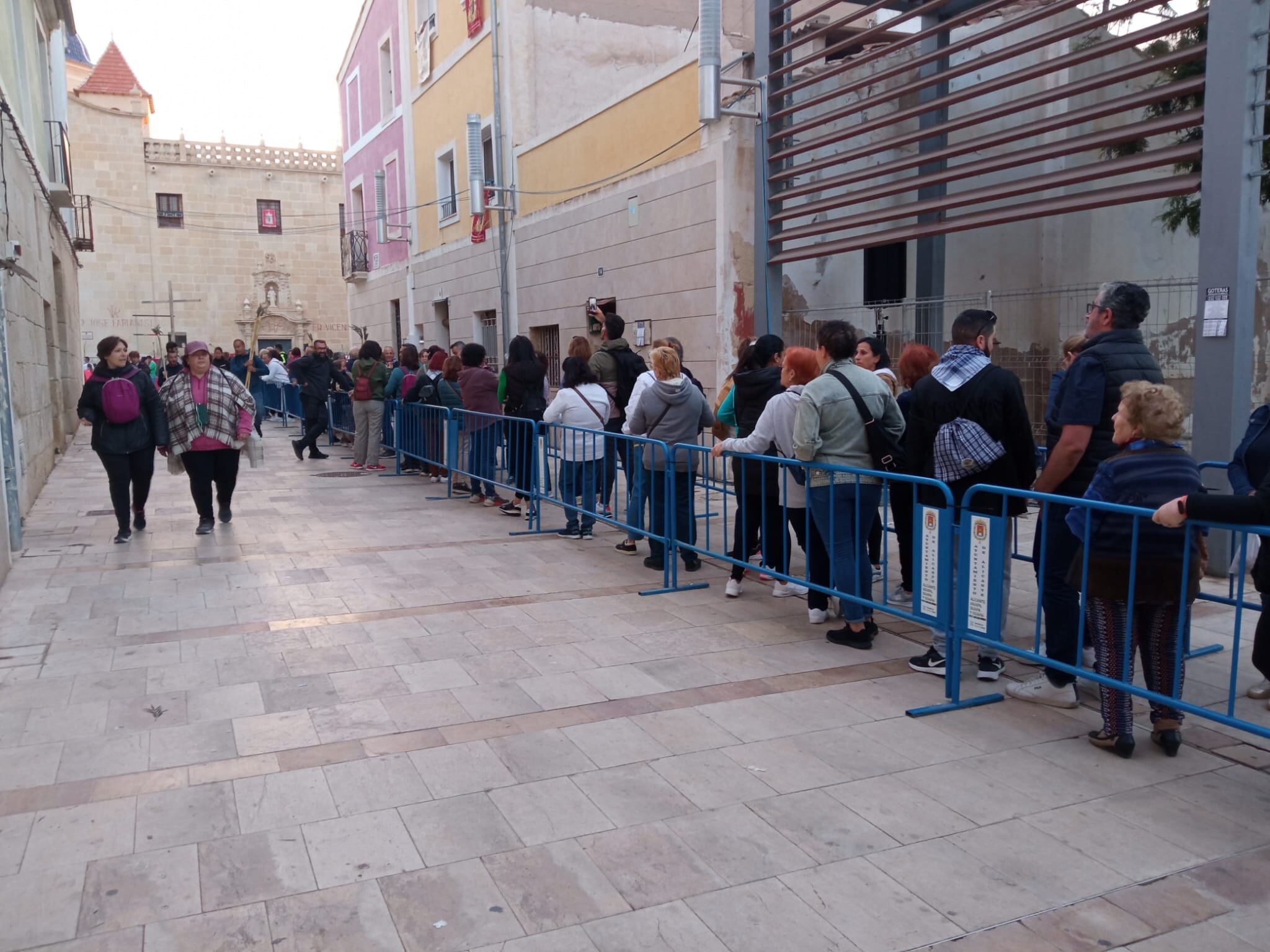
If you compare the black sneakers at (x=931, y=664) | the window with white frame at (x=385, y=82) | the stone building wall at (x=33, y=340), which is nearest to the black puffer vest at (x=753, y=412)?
the black sneakers at (x=931, y=664)

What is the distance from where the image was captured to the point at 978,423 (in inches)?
187

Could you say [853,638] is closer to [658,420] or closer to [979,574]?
[979,574]

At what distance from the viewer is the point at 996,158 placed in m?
8.52

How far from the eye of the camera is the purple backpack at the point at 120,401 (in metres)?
8.03

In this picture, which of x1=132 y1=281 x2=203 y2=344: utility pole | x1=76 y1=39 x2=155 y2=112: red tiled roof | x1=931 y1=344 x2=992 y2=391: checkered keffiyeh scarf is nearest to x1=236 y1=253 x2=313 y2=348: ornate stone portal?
x1=132 y1=281 x2=203 y2=344: utility pole

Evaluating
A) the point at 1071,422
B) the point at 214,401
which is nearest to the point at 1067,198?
the point at 1071,422

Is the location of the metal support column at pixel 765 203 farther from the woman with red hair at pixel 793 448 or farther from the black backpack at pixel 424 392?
the woman with red hair at pixel 793 448

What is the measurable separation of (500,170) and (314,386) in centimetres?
533

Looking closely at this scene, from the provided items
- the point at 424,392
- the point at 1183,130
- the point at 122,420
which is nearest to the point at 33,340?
the point at 424,392

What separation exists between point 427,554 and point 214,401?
2.34 m

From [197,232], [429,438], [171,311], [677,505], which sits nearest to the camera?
[677,505]

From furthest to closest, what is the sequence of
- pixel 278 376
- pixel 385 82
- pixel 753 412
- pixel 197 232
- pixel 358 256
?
1. pixel 197 232
2. pixel 358 256
3. pixel 385 82
4. pixel 278 376
5. pixel 753 412

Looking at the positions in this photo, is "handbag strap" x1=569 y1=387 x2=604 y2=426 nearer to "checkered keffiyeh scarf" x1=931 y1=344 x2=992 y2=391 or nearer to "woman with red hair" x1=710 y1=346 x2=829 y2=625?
"woman with red hair" x1=710 y1=346 x2=829 y2=625

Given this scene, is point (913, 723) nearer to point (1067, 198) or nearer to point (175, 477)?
point (1067, 198)
